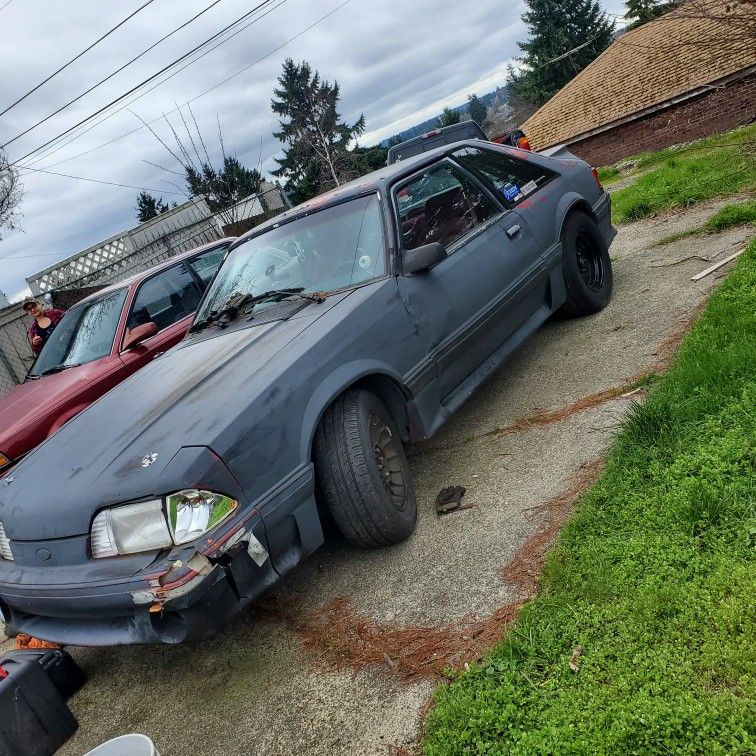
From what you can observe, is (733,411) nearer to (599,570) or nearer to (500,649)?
(599,570)

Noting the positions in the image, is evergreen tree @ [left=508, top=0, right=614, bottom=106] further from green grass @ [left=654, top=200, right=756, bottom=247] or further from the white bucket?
the white bucket

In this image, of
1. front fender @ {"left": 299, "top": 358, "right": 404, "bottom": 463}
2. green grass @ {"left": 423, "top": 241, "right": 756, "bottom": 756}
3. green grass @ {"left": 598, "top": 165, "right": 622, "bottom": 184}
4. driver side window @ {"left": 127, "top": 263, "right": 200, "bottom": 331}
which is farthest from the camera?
green grass @ {"left": 598, "top": 165, "right": 622, "bottom": 184}

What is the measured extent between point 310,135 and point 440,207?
35120 millimetres

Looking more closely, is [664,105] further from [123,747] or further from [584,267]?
[123,747]

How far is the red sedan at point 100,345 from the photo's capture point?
4777mm

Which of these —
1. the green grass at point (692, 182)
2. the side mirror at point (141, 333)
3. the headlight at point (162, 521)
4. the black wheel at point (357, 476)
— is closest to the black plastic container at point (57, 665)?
the headlight at point (162, 521)

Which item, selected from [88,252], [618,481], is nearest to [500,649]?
[618,481]

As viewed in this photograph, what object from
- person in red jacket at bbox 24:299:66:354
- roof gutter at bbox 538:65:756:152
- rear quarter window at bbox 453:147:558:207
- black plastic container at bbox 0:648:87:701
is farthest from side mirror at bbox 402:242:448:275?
roof gutter at bbox 538:65:756:152

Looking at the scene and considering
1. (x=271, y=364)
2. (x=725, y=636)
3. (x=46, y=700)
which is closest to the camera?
(x=725, y=636)

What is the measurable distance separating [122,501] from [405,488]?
1288mm

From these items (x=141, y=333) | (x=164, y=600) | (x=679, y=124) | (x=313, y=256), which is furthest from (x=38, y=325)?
(x=679, y=124)

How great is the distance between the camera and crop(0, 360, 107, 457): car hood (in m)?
4.66

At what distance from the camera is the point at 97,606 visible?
232cm

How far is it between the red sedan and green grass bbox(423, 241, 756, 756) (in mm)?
3776
